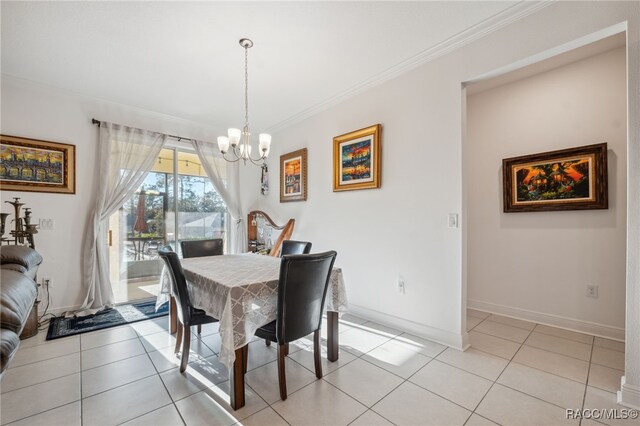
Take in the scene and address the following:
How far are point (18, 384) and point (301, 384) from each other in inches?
76.1

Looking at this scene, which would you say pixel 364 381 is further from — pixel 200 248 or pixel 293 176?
pixel 293 176

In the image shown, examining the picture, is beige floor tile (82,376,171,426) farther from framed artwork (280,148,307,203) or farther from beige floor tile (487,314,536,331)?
beige floor tile (487,314,536,331)

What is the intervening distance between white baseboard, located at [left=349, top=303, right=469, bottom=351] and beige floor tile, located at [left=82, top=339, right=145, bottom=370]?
2.20m

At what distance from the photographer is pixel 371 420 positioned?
1.55 m

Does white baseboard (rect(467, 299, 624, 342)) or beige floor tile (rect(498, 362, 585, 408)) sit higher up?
white baseboard (rect(467, 299, 624, 342))

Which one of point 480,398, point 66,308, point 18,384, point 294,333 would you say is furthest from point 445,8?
point 66,308

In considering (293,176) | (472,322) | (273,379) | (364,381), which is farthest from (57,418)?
(472,322)

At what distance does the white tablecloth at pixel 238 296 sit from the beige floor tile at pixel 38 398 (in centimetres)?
90

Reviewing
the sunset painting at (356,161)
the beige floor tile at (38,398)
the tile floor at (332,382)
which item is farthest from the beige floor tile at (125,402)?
the sunset painting at (356,161)

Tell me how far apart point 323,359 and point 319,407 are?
1.95 feet

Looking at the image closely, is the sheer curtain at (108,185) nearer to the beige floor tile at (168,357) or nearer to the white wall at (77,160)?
the white wall at (77,160)

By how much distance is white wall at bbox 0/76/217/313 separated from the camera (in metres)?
2.98

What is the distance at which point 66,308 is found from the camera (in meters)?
3.21

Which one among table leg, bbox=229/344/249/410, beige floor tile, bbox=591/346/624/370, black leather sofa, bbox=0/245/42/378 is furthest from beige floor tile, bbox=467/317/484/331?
black leather sofa, bbox=0/245/42/378
